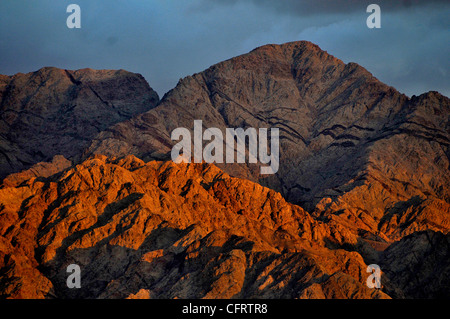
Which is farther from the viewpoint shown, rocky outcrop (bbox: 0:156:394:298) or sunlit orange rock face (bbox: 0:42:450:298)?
sunlit orange rock face (bbox: 0:42:450:298)

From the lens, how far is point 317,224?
6063 inches
